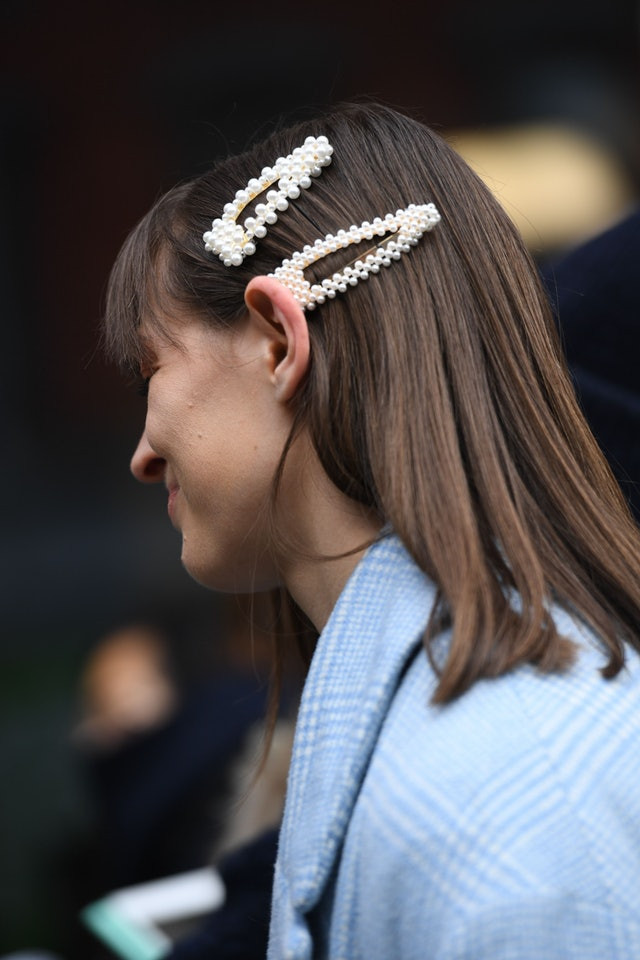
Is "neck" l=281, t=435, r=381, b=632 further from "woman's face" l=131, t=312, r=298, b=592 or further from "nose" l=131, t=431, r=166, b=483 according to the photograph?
"nose" l=131, t=431, r=166, b=483

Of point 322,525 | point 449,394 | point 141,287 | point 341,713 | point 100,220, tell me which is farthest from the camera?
point 100,220

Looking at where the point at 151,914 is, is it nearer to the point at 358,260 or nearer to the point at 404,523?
the point at 404,523

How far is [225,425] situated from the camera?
61.7 inches

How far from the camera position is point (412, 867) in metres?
1.13

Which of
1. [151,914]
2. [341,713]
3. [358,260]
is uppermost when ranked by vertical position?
[358,260]

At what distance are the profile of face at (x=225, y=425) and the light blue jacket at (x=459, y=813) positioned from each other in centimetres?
31

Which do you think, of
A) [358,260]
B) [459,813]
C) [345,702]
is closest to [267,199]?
[358,260]

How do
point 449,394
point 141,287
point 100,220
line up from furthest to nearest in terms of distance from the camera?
point 100,220, point 141,287, point 449,394

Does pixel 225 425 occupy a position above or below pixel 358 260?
Answer: below

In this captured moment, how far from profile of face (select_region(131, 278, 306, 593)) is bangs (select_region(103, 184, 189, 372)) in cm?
2

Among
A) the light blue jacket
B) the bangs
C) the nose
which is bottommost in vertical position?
the nose

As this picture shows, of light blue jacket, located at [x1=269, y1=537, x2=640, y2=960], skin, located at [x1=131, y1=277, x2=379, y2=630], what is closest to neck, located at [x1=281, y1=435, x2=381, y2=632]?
skin, located at [x1=131, y1=277, x2=379, y2=630]

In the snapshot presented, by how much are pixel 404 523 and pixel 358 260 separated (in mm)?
347

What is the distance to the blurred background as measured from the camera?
14.0 ft
